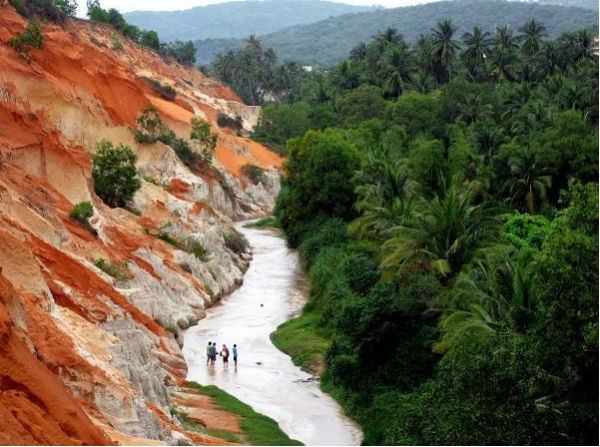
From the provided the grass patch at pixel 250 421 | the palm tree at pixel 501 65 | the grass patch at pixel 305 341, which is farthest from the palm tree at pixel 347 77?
the grass patch at pixel 250 421

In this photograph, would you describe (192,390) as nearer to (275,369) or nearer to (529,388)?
(275,369)

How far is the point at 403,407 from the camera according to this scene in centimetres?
3038

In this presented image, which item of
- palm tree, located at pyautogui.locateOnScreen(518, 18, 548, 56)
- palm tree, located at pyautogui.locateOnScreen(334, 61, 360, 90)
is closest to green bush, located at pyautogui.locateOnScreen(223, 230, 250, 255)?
palm tree, located at pyautogui.locateOnScreen(518, 18, 548, 56)

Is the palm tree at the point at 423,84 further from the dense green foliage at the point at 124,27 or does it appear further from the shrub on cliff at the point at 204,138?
the dense green foliage at the point at 124,27

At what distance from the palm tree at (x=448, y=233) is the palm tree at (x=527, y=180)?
11.3 metres

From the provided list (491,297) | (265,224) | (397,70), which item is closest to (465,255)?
(491,297)

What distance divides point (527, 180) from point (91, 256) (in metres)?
21.6

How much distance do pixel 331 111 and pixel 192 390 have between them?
7415cm

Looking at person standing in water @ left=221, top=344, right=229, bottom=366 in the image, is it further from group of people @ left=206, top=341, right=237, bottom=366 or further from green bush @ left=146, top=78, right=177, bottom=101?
green bush @ left=146, top=78, right=177, bottom=101

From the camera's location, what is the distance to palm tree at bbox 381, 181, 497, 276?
35.6 m

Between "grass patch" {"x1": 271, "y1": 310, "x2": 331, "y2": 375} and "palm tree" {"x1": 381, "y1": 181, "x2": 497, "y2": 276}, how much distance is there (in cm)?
697

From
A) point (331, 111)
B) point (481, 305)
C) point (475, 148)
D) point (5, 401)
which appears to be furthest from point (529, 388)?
point (331, 111)

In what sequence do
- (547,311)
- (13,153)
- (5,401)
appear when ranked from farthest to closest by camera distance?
(13,153) → (547,311) → (5,401)

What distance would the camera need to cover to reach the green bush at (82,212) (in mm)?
43719
